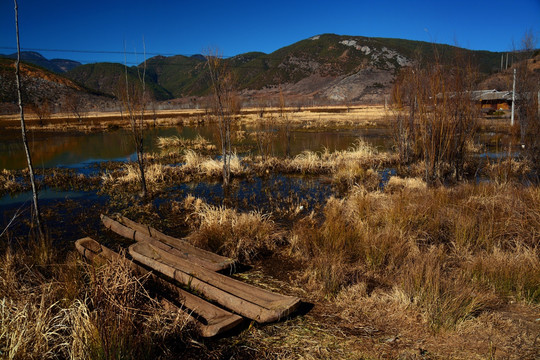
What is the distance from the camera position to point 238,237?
6242 mm

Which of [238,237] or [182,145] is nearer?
A: [238,237]

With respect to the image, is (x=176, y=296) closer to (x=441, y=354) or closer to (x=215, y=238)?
(x=215, y=238)

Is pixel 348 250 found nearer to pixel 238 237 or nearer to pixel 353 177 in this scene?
pixel 238 237

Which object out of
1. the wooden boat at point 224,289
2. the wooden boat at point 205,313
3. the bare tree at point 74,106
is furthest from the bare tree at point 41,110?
the wooden boat at point 205,313

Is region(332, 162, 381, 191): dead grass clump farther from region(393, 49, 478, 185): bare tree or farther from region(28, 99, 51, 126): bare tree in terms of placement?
region(28, 99, 51, 126): bare tree

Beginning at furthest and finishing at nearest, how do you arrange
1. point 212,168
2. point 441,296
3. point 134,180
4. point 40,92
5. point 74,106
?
point 40,92, point 74,106, point 212,168, point 134,180, point 441,296

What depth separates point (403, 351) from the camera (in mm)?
3285

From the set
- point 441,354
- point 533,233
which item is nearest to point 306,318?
point 441,354

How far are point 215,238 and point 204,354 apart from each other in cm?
304

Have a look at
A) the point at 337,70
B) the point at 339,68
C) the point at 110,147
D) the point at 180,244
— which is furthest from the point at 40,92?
the point at 339,68

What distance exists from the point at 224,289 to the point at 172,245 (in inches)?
83.5

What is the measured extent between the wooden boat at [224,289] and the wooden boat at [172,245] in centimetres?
23

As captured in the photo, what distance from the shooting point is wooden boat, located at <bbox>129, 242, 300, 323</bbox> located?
390 cm

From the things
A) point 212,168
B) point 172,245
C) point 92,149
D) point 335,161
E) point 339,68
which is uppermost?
point 339,68
